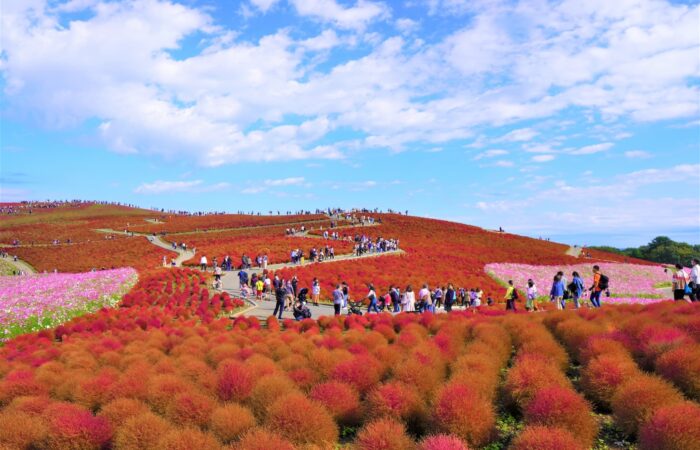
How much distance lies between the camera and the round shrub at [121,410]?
290 inches

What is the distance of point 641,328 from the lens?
9.24m

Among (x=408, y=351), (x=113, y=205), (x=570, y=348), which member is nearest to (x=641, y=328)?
(x=570, y=348)

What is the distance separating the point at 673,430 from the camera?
5.13 metres

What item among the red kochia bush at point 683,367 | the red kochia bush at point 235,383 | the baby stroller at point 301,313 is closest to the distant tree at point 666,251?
the baby stroller at point 301,313

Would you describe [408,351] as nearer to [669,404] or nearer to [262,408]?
[262,408]

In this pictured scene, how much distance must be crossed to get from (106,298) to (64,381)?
15.7m

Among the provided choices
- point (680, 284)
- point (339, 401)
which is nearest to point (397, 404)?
point (339, 401)

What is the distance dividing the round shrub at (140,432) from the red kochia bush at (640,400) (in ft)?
20.6

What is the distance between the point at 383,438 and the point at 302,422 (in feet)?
4.00

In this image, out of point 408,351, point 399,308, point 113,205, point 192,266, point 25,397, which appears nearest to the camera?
point 25,397

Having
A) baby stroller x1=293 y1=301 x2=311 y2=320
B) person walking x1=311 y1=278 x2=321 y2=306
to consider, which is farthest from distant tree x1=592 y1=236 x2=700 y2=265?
baby stroller x1=293 y1=301 x2=311 y2=320

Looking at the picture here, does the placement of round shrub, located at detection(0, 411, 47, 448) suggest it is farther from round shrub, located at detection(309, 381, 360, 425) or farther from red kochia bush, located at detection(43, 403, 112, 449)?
round shrub, located at detection(309, 381, 360, 425)

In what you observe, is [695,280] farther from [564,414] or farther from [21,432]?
[21,432]

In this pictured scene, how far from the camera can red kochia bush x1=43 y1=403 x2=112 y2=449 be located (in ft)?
22.5
